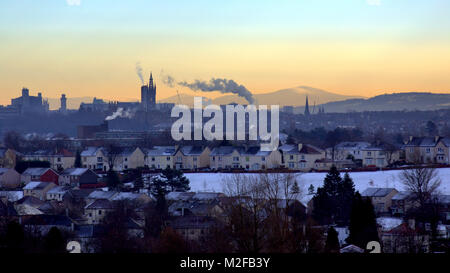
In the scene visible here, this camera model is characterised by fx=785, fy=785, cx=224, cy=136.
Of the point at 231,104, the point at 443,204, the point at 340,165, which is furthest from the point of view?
the point at 231,104

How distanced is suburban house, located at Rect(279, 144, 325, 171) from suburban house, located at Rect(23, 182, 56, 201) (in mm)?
10516

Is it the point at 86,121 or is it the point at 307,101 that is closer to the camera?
the point at 86,121

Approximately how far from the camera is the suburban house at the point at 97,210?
20.9 metres

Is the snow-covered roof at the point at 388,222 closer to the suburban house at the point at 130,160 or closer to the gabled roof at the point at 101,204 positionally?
the gabled roof at the point at 101,204

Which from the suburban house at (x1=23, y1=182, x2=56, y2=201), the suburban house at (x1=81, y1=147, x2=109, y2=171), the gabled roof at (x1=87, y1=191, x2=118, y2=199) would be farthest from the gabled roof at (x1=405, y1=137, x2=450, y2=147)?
the suburban house at (x1=23, y1=182, x2=56, y2=201)

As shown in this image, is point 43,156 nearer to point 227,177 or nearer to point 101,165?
point 101,165

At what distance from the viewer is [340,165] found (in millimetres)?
32812

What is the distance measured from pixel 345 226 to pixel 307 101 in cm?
12985

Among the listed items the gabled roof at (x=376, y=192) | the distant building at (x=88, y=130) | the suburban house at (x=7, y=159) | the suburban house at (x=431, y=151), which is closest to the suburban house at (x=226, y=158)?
the suburban house at (x=431, y=151)

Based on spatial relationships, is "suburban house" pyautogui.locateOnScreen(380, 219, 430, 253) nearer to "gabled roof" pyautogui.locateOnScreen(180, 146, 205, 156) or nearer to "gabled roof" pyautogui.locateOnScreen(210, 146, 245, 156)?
"gabled roof" pyautogui.locateOnScreen(210, 146, 245, 156)

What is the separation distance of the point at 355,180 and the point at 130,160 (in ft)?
42.9

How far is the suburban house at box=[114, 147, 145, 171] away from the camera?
119 feet

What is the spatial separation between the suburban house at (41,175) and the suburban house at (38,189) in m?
2.62
